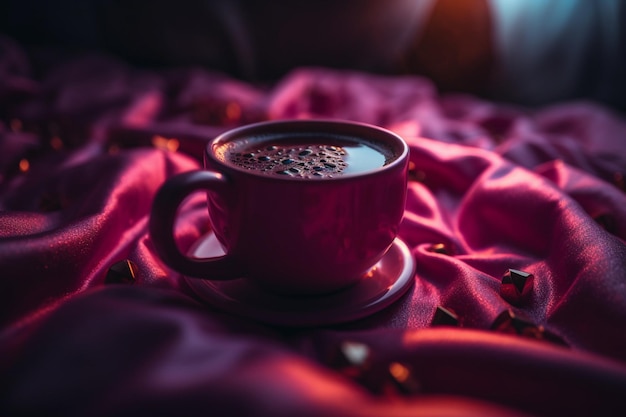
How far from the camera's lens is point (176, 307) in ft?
1.49

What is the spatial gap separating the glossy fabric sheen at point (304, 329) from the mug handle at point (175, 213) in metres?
0.04

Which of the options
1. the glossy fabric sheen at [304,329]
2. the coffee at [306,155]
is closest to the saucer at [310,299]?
the glossy fabric sheen at [304,329]

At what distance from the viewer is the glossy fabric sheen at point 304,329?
354mm

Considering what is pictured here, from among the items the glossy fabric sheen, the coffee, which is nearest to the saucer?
the glossy fabric sheen

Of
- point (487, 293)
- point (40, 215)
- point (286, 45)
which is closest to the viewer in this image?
point (487, 293)

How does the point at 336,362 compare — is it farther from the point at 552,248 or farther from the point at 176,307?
the point at 552,248

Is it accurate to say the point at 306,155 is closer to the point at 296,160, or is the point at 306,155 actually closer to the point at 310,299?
the point at 296,160

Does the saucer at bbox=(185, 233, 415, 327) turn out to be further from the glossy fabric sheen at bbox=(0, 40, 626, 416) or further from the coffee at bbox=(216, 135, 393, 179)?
the coffee at bbox=(216, 135, 393, 179)

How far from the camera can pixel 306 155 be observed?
1.92 ft

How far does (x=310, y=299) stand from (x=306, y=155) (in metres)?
0.17

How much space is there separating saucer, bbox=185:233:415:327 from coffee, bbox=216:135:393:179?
0.12 m

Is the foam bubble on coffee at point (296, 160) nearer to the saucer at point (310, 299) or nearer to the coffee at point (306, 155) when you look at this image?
the coffee at point (306, 155)

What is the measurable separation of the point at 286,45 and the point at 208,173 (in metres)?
1.13

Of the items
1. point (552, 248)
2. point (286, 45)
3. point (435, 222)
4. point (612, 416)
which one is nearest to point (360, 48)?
point (286, 45)
